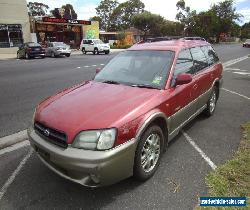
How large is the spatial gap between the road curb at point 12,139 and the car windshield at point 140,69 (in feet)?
6.13

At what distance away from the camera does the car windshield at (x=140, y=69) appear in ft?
14.8

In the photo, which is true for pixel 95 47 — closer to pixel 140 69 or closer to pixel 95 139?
pixel 140 69

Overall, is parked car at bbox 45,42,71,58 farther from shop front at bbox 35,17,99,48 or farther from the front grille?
the front grille

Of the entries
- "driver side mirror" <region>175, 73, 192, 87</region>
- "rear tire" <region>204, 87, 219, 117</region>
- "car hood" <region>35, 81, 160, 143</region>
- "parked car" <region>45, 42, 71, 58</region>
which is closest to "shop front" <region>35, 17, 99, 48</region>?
"parked car" <region>45, 42, 71, 58</region>

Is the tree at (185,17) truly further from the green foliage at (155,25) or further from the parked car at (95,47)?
the parked car at (95,47)

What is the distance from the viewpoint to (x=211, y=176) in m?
4.00

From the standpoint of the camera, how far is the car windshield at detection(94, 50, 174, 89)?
4500 mm

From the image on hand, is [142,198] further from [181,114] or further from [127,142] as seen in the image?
[181,114]

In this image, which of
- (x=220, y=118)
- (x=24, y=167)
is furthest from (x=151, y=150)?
(x=220, y=118)

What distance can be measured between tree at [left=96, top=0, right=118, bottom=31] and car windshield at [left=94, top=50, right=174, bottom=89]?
102748 millimetres

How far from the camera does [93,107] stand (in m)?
3.70

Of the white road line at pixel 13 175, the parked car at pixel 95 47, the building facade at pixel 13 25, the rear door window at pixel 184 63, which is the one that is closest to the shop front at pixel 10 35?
the building facade at pixel 13 25

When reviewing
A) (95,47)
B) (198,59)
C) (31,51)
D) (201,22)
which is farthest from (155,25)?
(198,59)

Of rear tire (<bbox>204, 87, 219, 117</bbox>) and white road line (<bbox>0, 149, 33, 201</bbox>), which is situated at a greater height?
rear tire (<bbox>204, 87, 219, 117</bbox>)
